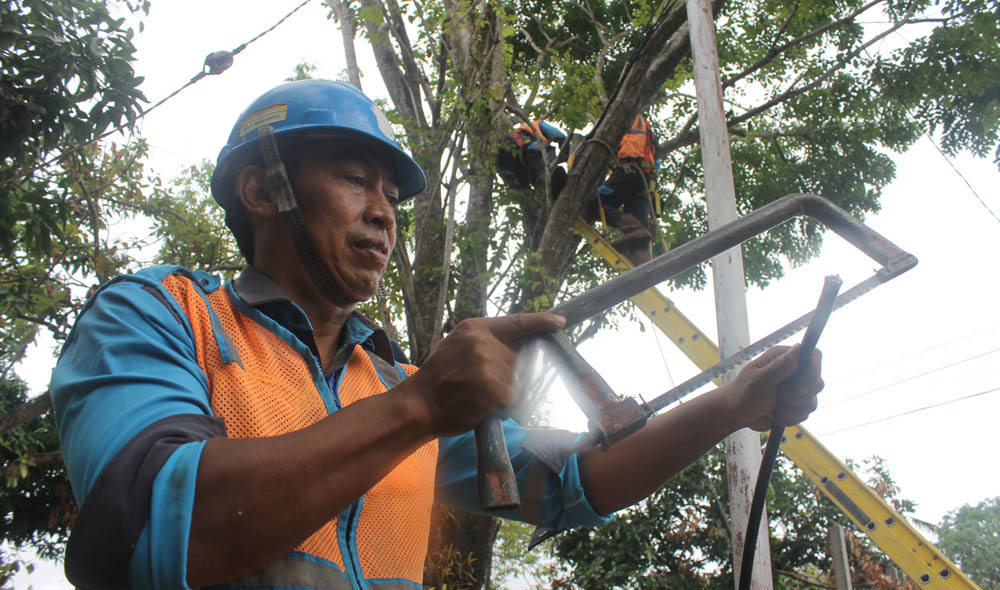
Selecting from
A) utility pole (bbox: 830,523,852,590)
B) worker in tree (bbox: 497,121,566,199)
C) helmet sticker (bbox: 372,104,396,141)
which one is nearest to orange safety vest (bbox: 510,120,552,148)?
worker in tree (bbox: 497,121,566,199)

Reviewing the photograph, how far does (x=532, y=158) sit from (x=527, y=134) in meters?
0.24

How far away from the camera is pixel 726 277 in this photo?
12.7ft

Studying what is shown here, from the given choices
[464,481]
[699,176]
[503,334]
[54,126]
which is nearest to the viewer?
[503,334]

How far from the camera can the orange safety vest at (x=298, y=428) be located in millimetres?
1369

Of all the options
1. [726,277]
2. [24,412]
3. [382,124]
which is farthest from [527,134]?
[24,412]

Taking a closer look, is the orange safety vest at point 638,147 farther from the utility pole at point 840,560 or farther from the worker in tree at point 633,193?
the utility pole at point 840,560

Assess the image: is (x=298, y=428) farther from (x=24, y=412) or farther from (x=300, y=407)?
(x=24, y=412)

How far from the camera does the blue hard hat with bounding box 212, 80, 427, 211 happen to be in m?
1.94

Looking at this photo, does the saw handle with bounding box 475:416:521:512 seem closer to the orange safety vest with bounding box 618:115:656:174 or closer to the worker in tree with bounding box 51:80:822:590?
the worker in tree with bounding box 51:80:822:590

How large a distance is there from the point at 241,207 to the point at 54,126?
2739 mm

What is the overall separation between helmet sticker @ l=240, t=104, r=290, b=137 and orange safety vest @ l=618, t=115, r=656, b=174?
4.65m

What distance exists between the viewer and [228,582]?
126 cm

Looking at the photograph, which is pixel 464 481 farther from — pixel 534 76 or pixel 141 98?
pixel 534 76

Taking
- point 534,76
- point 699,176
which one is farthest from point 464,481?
point 699,176
